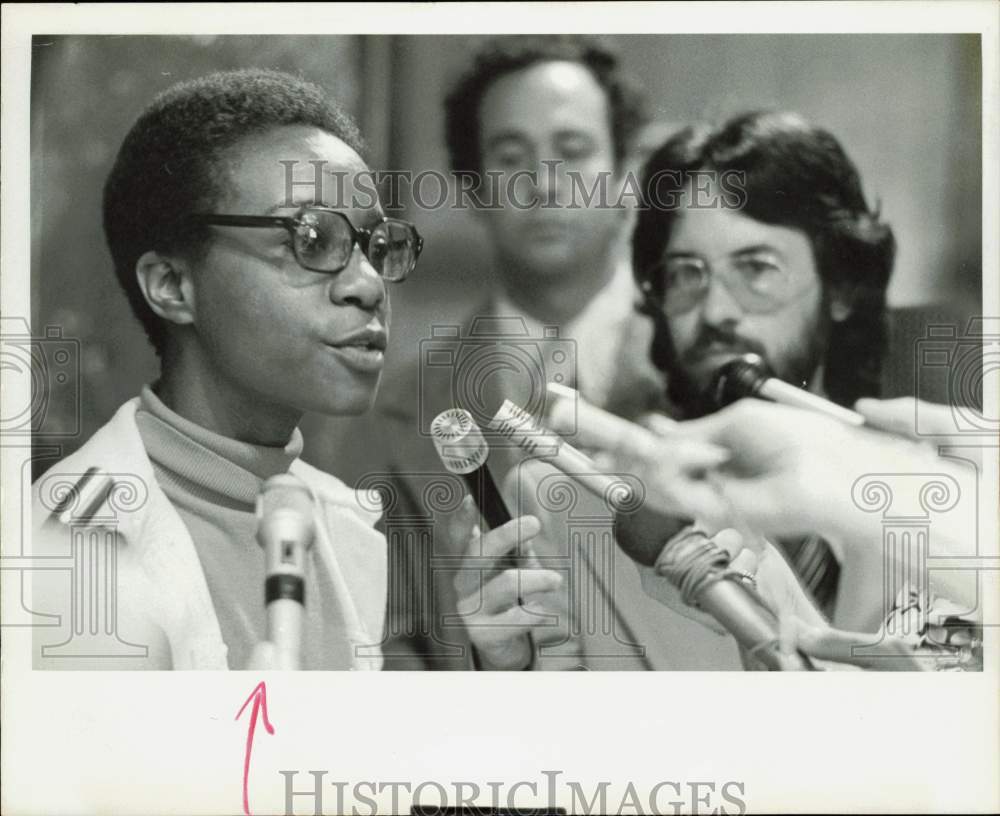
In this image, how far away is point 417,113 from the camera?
9.96 ft

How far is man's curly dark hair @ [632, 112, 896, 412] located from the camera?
305 cm

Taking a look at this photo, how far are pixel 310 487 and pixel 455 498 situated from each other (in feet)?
1.07

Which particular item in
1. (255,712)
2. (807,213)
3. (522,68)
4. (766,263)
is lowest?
(255,712)

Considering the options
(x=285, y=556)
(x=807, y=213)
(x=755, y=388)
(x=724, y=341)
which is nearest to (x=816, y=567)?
(x=755, y=388)

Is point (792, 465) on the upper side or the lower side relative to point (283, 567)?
upper

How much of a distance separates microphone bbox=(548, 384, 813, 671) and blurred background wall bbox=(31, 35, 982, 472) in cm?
42

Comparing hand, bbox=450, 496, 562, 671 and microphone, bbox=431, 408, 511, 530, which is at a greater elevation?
microphone, bbox=431, 408, 511, 530

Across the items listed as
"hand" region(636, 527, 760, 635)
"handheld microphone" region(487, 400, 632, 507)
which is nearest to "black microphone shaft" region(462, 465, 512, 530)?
"handheld microphone" region(487, 400, 632, 507)

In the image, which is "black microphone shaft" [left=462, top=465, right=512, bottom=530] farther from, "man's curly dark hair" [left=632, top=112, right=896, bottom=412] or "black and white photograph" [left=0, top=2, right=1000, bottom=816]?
"man's curly dark hair" [left=632, top=112, right=896, bottom=412]

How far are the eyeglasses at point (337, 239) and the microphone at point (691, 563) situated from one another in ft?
1.47

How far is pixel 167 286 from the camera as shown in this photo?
3008 mm

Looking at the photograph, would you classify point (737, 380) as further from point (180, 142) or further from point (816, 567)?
point (180, 142)

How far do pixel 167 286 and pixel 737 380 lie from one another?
129cm

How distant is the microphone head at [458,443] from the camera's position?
3.05 m
